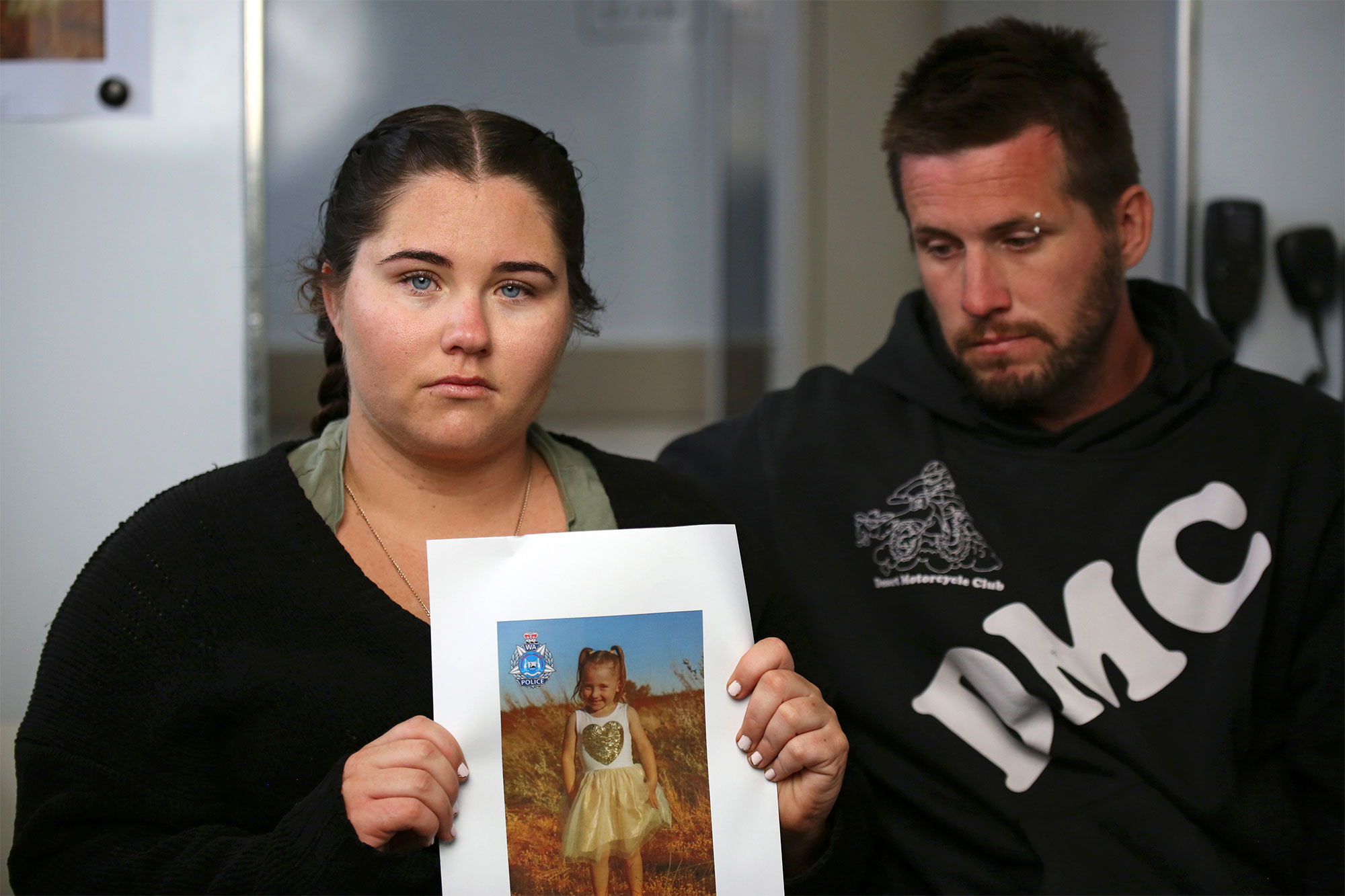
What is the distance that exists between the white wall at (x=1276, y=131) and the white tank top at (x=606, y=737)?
1.53m

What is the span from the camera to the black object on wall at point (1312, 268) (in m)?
1.81

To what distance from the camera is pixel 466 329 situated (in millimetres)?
871

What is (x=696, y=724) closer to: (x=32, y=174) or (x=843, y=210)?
(x=32, y=174)

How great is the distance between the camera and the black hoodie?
119 centimetres

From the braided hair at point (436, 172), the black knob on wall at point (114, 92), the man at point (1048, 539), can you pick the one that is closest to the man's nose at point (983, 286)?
the man at point (1048, 539)

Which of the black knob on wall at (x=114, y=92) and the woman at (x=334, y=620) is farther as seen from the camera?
the black knob on wall at (x=114, y=92)

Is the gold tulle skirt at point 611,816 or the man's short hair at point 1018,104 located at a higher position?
the man's short hair at point 1018,104

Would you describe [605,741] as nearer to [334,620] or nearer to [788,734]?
[788,734]

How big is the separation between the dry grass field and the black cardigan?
11 cm

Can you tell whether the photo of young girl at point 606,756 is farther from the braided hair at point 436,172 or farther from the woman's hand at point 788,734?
the braided hair at point 436,172

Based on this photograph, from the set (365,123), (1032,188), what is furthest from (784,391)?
(365,123)

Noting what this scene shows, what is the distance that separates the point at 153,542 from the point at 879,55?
147 centimetres

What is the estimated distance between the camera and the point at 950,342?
139 centimetres

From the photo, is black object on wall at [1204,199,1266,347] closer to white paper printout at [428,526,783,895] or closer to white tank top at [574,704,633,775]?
white paper printout at [428,526,783,895]
